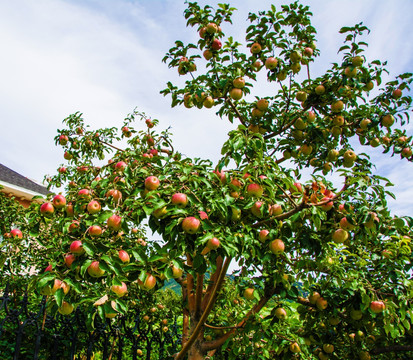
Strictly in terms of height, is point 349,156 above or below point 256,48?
below

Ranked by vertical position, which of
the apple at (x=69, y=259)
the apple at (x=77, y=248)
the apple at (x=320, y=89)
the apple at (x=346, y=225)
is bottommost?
the apple at (x=69, y=259)

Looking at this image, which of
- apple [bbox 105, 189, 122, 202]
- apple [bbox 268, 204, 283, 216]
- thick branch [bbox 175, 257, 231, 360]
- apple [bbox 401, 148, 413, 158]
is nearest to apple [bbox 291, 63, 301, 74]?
apple [bbox 401, 148, 413, 158]

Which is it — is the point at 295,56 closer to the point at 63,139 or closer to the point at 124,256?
the point at 124,256

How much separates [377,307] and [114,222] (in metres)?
2.42

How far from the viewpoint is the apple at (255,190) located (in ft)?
7.25

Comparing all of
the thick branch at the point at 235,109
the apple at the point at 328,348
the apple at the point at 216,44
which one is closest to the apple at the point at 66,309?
the thick branch at the point at 235,109

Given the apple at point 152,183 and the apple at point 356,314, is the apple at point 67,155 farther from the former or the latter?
the apple at point 356,314

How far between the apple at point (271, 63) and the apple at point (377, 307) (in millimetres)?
2703

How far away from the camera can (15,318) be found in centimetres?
255

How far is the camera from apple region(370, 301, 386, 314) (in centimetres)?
274

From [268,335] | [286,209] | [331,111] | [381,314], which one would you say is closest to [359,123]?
[331,111]

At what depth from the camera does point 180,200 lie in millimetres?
2078

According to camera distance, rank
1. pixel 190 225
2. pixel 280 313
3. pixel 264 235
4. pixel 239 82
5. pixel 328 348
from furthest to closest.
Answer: pixel 328 348
pixel 239 82
pixel 280 313
pixel 264 235
pixel 190 225

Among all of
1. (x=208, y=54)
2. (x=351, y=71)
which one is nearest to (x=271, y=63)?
(x=208, y=54)
